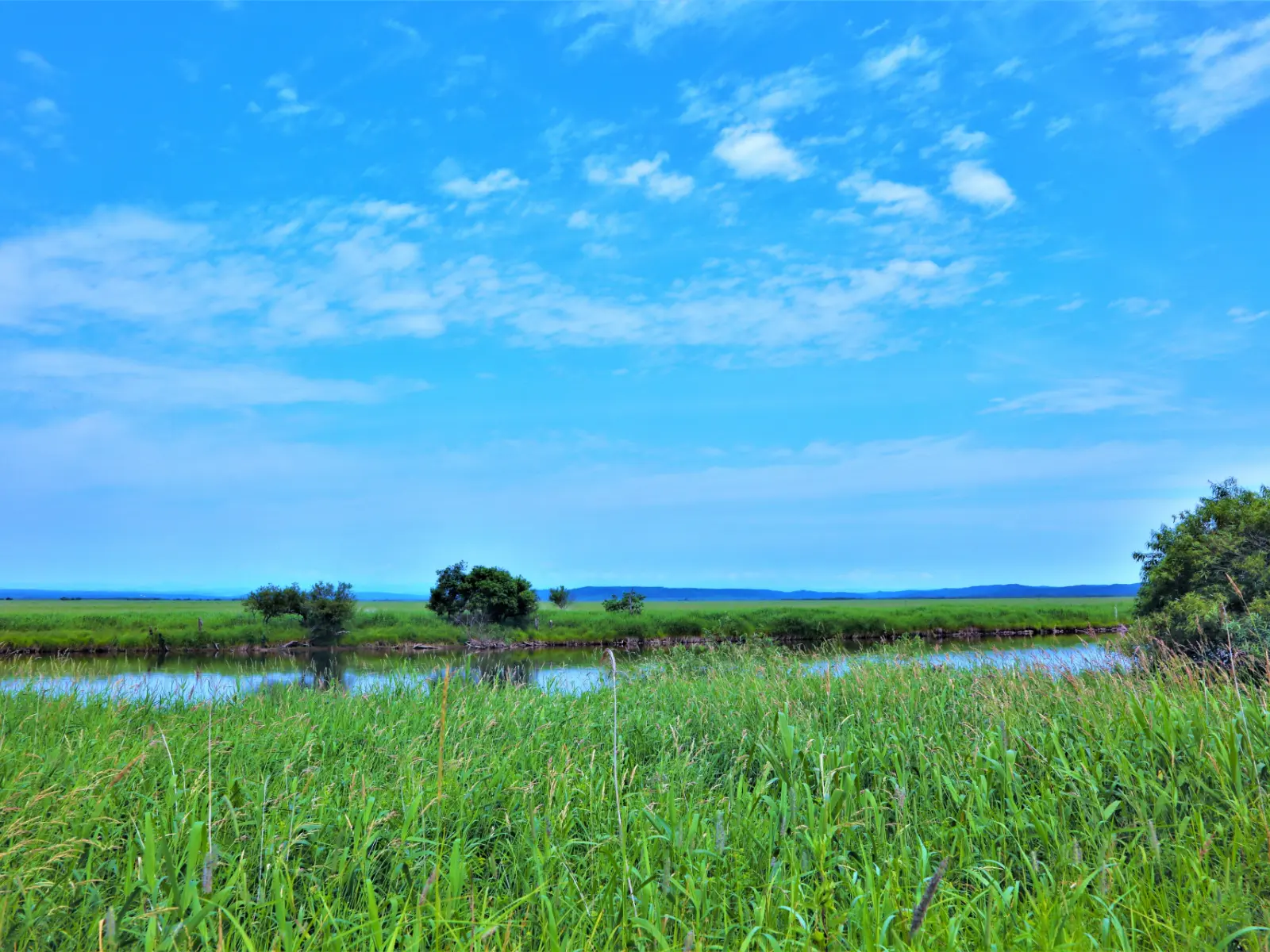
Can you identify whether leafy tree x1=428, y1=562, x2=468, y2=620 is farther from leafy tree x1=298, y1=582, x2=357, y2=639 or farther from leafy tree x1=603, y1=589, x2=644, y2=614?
leafy tree x1=603, y1=589, x2=644, y2=614

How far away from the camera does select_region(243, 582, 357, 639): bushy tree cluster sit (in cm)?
4050

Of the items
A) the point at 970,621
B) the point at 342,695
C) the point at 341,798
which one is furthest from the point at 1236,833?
the point at 970,621

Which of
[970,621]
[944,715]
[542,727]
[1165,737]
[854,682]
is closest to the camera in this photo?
[1165,737]

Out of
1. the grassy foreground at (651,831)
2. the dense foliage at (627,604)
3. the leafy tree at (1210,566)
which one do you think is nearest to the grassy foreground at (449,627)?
the dense foliage at (627,604)

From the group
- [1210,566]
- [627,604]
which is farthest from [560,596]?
[1210,566]

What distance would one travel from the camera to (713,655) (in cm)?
1920

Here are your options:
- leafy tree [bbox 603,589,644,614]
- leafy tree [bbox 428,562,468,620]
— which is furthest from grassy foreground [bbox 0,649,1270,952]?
leafy tree [bbox 603,589,644,614]

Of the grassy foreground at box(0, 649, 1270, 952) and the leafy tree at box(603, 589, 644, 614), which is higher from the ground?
the leafy tree at box(603, 589, 644, 614)

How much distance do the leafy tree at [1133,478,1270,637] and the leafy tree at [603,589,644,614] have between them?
3716 centimetres

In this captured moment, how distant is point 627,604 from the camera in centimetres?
5328

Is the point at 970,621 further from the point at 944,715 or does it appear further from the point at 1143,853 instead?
the point at 1143,853

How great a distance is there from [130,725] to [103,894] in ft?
17.6

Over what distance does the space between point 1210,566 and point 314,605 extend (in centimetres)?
3796

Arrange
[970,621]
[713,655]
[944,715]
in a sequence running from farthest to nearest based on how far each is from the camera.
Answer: [970,621] < [713,655] < [944,715]
